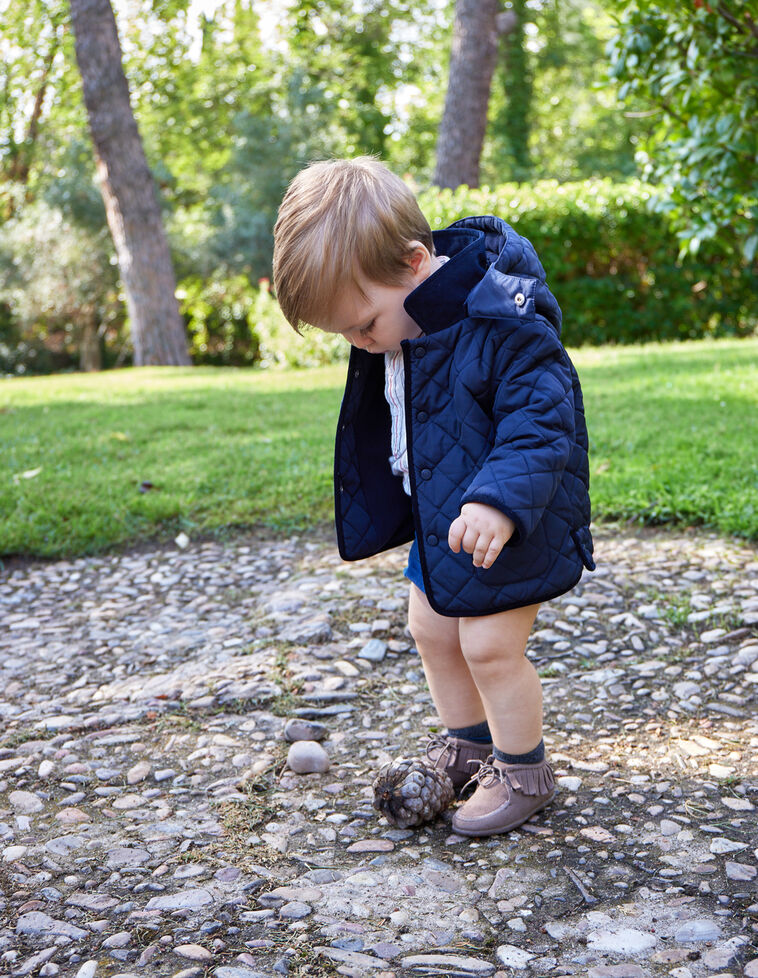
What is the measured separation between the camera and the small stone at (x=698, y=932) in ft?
6.03

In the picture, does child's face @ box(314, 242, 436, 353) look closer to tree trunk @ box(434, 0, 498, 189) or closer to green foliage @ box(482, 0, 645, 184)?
tree trunk @ box(434, 0, 498, 189)

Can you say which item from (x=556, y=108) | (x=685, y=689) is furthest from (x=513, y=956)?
(x=556, y=108)

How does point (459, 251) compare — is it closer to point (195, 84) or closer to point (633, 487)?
point (633, 487)

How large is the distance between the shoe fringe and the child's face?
3.58 feet

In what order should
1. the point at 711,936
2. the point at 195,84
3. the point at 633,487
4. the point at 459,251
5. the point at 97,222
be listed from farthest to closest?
the point at 195,84 < the point at 97,222 < the point at 633,487 < the point at 459,251 < the point at 711,936

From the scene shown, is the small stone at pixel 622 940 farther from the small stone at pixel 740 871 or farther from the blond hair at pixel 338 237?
the blond hair at pixel 338 237

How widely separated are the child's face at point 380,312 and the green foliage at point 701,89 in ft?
10.8

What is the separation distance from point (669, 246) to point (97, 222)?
1210 centimetres

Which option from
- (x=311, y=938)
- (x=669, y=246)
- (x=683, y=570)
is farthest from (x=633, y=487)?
(x=669, y=246)

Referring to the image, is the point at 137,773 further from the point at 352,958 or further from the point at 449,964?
the point at 449,964

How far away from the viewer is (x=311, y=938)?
1914 millimetres

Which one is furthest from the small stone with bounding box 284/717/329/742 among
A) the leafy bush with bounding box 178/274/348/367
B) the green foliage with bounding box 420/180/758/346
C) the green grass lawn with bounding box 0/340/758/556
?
the leafy bush with bounding box 178/274/348/367

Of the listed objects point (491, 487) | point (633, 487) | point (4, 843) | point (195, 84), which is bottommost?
point (4, 843)

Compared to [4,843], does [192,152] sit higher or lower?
higher
